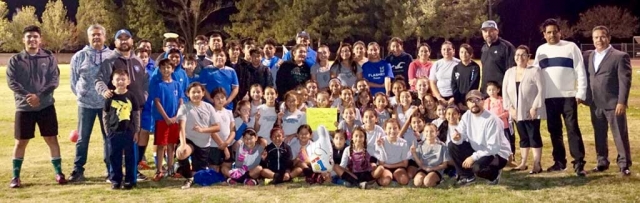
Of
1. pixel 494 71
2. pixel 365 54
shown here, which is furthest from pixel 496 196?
pixel 365 54

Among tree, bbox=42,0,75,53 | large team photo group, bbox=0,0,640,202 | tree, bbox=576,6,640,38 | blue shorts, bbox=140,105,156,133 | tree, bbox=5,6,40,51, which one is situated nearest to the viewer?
large team photo group, bbox=0,0,640,202

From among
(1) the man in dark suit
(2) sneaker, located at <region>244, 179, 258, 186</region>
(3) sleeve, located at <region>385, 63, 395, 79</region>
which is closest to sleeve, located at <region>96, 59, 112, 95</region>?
(2) sneaker, located at <region>244, 179, 258, 186</region>

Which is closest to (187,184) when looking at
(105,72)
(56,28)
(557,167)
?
(105,72)

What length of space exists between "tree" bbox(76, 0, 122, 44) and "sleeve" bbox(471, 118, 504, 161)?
56.3 metres

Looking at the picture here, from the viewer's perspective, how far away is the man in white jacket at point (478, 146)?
709 cm

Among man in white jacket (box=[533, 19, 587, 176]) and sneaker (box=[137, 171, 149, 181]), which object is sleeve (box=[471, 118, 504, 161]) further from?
sneaker (box=[137, 171, 149, 181])

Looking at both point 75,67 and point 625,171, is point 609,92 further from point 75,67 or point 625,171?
point 75,67

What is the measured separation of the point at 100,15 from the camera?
208 feet

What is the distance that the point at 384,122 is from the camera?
7785mm

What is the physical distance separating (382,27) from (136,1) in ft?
74.2

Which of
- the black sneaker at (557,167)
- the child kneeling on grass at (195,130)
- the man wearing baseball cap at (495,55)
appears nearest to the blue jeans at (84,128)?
the child kneeling on grass at (195,130)

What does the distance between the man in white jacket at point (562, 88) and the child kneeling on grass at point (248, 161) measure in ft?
11.4

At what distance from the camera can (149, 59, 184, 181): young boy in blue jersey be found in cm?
759

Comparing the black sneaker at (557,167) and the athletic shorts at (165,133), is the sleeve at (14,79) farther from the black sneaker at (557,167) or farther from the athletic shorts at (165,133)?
the black sneaker at (557,167)
